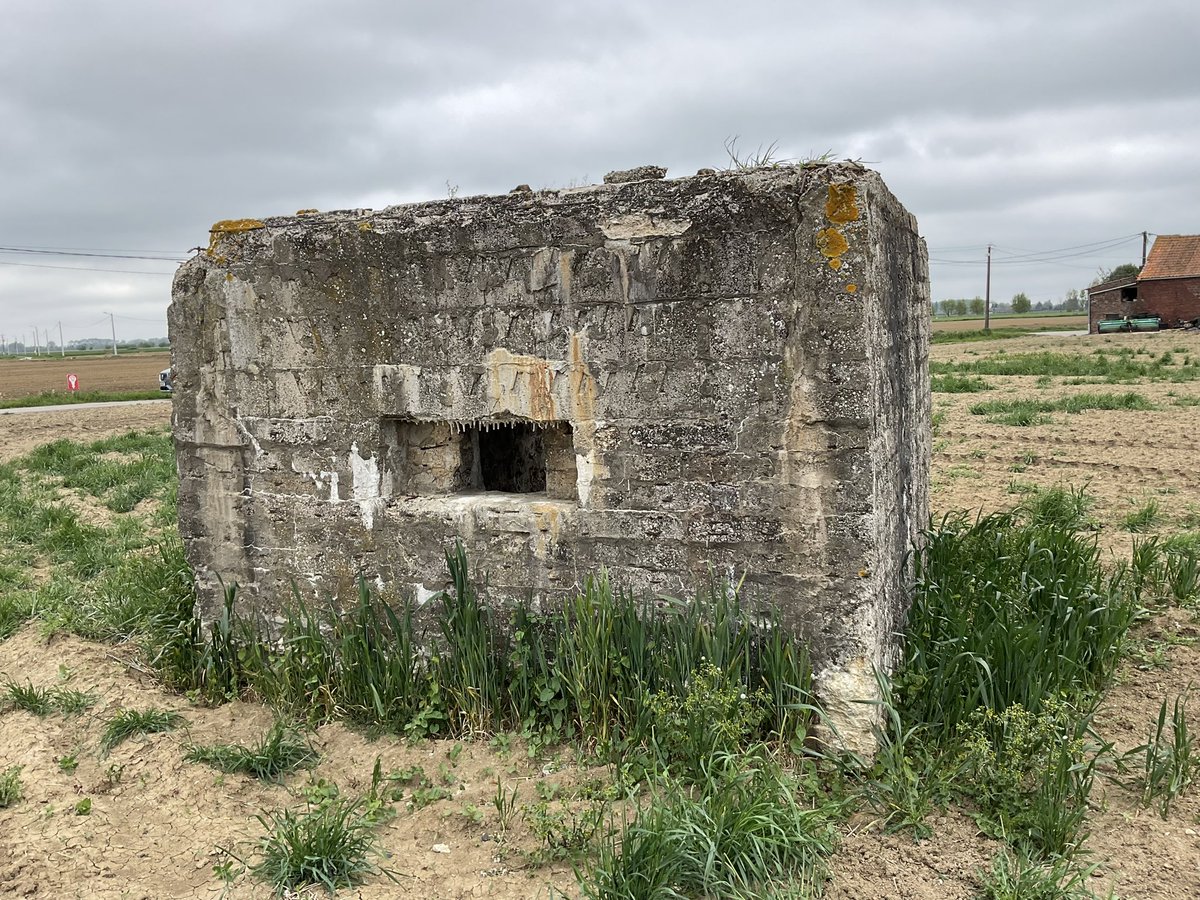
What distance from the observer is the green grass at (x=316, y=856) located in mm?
3064

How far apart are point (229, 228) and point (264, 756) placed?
2.53 m

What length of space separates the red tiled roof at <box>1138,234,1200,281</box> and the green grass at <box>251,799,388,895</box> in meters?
44.0

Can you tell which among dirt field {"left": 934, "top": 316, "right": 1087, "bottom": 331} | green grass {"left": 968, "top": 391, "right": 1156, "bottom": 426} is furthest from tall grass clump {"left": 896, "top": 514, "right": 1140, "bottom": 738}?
dirt field {"left": 934, "top": 316, "right": 1087, "bottom": 331}

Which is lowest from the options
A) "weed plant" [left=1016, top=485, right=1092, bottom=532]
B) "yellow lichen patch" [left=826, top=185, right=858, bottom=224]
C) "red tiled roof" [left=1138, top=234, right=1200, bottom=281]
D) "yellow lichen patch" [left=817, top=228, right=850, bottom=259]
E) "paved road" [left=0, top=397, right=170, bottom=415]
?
"weed plant" [left=1016, top=485, right=1092, bottom=532]

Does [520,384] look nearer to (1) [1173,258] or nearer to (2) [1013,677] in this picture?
(2) [1013,677]

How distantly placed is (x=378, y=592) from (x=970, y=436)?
938 cm

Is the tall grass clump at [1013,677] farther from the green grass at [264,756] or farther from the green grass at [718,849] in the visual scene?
the green grass at [264,756]

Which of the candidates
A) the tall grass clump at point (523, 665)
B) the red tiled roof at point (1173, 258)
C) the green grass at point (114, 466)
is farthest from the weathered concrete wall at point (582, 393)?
the red tiled roof at point (1173, 258)

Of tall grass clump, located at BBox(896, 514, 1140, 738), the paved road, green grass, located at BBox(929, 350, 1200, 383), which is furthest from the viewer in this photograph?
the paved road

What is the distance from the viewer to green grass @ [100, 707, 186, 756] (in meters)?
4.12

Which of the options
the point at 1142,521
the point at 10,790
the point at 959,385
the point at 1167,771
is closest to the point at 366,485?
the point at 10,790

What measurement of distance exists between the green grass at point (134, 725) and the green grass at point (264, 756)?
317mm

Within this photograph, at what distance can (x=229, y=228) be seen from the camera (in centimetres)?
440

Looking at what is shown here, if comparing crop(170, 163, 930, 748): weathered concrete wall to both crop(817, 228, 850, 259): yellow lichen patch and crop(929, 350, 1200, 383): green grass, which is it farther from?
crop(929, 350, 1200, 383): green grass
